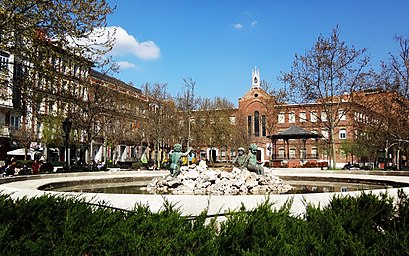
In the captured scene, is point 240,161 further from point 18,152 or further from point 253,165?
point 18,152

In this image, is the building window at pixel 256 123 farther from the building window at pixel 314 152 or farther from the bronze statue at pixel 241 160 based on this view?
the bronze statue at pixel 241 160

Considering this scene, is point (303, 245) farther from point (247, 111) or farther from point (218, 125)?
point (247, 111)

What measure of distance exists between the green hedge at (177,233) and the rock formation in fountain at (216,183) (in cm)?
741

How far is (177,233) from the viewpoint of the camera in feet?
11.1

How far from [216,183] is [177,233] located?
28.1 feet

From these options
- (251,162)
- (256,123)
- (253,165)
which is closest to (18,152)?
(251,162)

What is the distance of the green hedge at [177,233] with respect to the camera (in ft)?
10.3

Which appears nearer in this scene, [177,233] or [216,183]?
[177,233]

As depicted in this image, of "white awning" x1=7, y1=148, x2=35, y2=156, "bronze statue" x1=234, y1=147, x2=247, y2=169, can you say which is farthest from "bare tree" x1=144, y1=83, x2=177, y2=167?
"bronze statue" x1=234, y1=147, x2=247, y2=169

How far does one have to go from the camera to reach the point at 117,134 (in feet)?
137

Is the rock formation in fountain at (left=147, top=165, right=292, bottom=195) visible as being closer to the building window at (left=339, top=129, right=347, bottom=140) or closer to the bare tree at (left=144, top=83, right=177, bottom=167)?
the bare tree at (left=144, top=83, right=177, bottom=167)

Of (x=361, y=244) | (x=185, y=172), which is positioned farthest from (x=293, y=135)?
(x=361, y=244)

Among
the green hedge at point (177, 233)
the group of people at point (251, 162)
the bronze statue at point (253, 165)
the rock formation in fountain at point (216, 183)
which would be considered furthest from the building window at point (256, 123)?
the green hedge at point (177, 233)

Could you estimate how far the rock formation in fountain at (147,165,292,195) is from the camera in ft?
38.2
